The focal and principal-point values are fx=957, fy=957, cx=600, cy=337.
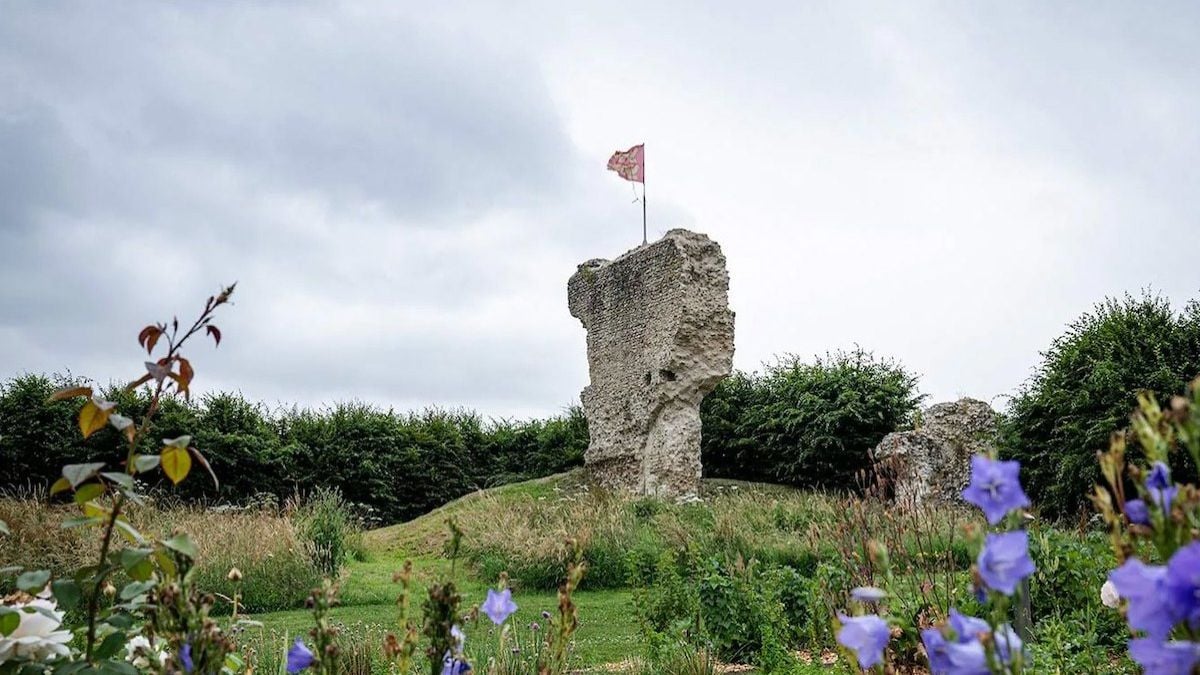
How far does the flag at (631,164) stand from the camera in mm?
20000

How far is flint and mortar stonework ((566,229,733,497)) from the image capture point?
674 inches

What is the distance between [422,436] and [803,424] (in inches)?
325

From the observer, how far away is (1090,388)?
1416 cm

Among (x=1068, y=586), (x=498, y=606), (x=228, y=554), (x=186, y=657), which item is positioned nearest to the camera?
(x=186, y=657)

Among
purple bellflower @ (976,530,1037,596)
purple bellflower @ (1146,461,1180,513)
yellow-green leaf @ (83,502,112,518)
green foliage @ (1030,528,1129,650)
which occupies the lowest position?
green foliage @ (1030,528,1129,650)

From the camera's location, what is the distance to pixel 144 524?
1157 cm

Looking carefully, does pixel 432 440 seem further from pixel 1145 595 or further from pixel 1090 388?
pixel 1145 595

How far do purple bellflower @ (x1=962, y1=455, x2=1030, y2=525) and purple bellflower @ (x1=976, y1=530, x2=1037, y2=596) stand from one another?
0.03 meters

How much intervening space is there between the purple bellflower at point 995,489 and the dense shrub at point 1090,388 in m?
13.3

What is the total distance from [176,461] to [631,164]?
18899 mm

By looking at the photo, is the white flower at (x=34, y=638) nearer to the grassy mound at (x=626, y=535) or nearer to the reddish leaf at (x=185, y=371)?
the reddish leaf at (x=185, y=371)

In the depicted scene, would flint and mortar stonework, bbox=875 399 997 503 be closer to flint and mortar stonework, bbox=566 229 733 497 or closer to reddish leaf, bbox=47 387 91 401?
flint and mortar stonework, bbox=566 229 733 497

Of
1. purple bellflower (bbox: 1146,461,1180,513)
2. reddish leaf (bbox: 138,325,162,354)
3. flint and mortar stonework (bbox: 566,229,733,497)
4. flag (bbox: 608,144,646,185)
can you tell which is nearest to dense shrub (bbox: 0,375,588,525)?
flint and mortar stonework (bbox: 566,229,733,497)

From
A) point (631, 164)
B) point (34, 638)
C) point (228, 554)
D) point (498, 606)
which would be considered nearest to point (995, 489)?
point (498, 606)
